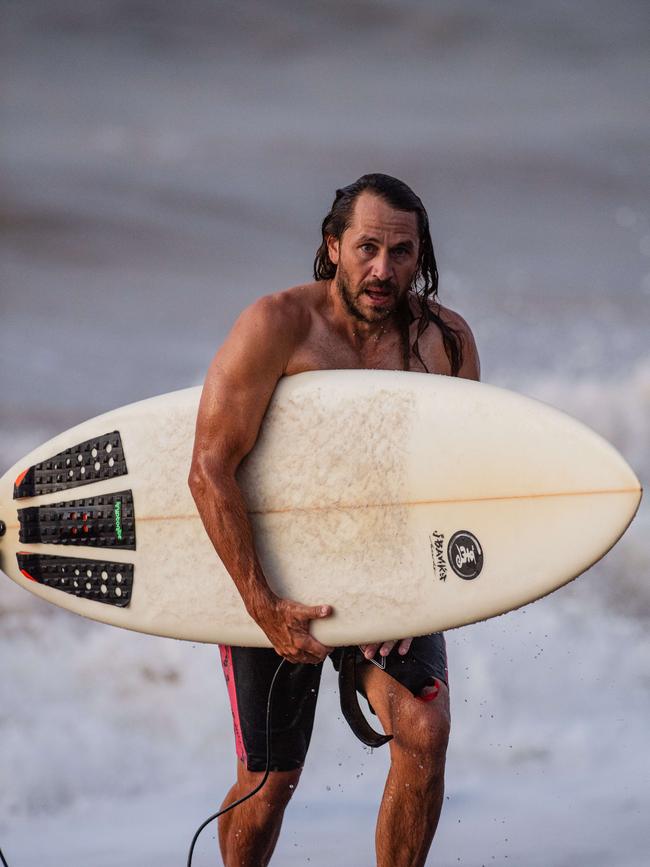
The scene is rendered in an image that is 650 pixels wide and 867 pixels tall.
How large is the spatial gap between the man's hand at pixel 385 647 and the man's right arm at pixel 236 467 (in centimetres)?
9

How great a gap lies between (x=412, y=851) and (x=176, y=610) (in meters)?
0.71

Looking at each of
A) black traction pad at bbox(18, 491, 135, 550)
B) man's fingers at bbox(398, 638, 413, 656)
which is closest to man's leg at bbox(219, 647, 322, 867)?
man's fingers at bbox(398, 638, 413, 656)

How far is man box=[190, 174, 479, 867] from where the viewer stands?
8.73 feet

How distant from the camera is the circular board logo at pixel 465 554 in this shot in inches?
105

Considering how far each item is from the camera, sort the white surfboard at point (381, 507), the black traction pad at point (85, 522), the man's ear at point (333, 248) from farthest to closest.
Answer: the black traction pad at point (85, 522)
the man's ear at point (333, 248)
the white surfboard at point (381, 507)

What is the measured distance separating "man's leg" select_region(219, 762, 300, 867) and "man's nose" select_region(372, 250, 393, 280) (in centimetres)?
110

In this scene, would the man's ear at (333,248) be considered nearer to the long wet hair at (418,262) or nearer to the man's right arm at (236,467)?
the long wet hair at (418,262)

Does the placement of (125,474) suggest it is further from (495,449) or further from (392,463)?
(495,449)

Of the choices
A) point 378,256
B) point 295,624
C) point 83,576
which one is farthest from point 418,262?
point 83,576

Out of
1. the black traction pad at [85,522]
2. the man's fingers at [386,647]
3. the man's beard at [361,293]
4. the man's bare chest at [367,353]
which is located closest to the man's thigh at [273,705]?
the man's fingers at [386,647]

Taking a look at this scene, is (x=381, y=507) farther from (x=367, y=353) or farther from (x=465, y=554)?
(x=367, y=353)

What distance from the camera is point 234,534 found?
104 inches

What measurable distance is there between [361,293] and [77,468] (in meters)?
0.81

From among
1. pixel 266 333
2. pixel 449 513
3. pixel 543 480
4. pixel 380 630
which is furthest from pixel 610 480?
pixel 266 333
